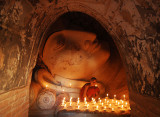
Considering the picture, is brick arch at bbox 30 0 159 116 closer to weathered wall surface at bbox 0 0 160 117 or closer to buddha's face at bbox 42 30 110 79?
weathered wall surface at bbox 0 0 160 117

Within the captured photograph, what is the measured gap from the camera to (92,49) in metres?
4.62

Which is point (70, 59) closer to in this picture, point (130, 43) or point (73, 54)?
point (73, 54)

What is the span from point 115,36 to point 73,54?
2.16 metres

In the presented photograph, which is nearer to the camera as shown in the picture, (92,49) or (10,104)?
(10,104)

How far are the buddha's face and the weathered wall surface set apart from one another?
1.45m

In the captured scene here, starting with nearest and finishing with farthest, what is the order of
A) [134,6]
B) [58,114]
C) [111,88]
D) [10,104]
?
[134,6] < [10,104] < [58,114] < [111,88]

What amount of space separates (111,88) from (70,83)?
1824mm

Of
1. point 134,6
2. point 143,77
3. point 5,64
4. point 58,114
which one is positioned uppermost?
point 134,6

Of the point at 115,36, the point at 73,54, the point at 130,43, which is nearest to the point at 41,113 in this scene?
the point at 73,54

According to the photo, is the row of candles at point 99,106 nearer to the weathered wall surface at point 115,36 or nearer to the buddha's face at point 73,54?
the weathered wall surface at point 115,36

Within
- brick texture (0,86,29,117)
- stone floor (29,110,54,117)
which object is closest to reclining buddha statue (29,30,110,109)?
stone floor (29,110,54,117)

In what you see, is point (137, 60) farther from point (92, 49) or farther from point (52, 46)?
point (52, 46)

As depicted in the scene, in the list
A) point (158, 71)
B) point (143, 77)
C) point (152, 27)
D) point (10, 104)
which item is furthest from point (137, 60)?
point (10, 104)

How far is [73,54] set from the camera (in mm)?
4418
